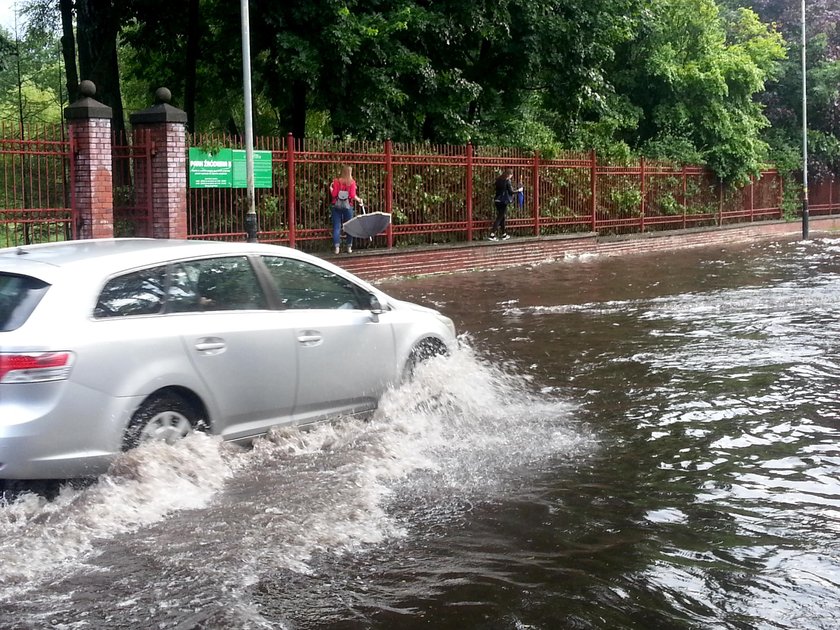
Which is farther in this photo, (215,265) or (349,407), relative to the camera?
(349,407)

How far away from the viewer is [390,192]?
800 inches

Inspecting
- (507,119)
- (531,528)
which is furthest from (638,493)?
(507,119)

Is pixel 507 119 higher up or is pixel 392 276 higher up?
pixel 507 119

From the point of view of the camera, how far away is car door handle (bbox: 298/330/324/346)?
6.89 meters

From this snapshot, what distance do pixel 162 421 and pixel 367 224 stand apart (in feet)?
43.6

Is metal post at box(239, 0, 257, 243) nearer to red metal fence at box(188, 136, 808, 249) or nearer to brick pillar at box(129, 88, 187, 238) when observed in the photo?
red metal fence at box(188, 136, 808, 249)

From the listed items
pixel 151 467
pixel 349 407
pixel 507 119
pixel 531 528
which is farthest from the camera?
pixel 507 119

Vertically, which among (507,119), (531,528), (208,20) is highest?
(208,20)

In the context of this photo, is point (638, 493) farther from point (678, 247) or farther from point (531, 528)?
point (678, 247)

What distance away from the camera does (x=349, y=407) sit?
7316 mm

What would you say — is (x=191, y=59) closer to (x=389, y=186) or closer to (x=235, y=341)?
(x=389, y=186)

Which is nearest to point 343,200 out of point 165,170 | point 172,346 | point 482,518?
point 165,170

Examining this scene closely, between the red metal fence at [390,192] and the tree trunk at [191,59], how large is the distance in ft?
21.8

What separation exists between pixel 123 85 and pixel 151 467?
3736cm
